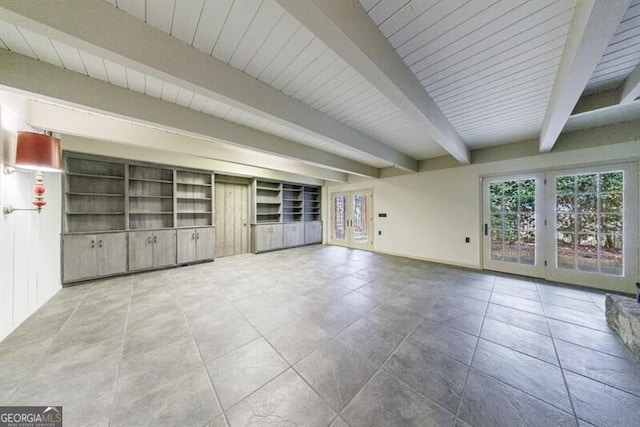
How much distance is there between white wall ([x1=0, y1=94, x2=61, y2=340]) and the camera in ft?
6.90

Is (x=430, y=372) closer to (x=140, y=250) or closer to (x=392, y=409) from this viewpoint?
(x=392, y=409)

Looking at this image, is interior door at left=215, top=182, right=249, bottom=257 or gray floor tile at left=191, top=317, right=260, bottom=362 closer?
gray floor tile at left=191, top=317, right=260, bottom=362

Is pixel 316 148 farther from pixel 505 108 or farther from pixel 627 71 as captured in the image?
pixel 627 71

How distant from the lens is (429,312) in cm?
267

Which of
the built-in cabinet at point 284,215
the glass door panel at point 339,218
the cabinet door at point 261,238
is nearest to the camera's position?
the cabinet door at point 261,238

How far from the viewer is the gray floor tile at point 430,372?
1466 mm

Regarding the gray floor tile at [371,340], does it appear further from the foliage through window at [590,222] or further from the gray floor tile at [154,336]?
the foliage through window at [590,222]

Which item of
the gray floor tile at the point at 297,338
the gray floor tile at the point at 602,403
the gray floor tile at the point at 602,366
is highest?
the gray floor tile at the point at 297,338

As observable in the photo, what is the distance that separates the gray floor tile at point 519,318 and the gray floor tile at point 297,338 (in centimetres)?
213

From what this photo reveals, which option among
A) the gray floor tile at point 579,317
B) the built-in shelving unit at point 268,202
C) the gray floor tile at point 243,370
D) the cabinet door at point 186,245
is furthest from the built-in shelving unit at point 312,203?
the gray floor tile at point 579,317

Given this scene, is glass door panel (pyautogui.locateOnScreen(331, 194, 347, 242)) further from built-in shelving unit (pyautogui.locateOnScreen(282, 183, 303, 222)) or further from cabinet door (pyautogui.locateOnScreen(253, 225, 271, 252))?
cabinet door (pyautogui.locateOnScreen(253, 225, 271, 252))

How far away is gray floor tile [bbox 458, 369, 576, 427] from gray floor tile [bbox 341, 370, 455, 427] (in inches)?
6.8

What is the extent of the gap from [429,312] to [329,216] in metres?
5.78

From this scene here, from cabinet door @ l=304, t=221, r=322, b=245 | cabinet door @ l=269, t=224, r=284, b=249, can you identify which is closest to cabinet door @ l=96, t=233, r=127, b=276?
cabinet door @ l=269, t=224, r=284, b=249
